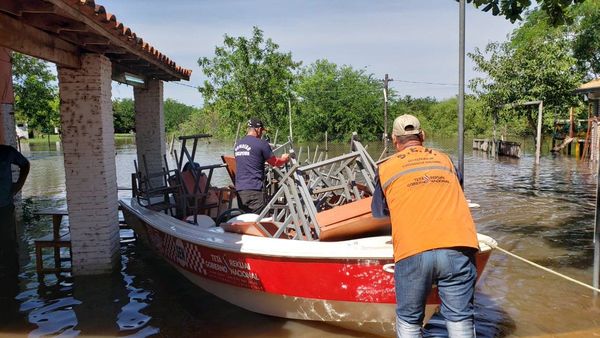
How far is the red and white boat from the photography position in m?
4.08

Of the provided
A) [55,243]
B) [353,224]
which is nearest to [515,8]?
[353,224]

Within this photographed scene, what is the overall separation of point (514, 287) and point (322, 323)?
8.83ft

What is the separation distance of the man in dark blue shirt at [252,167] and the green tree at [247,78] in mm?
14237

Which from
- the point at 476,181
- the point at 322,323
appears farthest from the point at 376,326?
the point at 476,181

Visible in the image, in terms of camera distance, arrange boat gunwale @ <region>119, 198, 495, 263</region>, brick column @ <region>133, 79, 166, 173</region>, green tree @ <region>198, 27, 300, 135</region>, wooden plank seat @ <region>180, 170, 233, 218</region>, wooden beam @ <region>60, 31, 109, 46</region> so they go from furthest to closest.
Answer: green tree @ <region>198, 27, 300, 135</region> → brick column @ <region>133, 79, 166, 173</region> → wooden plank seat @ <region>180, 170, 233, 218</region> → wooden beam @ <region>60, 31, 109, 46</region> → boat gunwale @ <region>119, 198, 495, 263</region>

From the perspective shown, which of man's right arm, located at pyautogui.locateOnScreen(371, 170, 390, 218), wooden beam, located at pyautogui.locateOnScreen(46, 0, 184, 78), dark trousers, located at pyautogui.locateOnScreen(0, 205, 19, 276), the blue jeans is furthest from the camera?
dark trousers, located at pyautogui.locateOnScreen(0, 205, 19, 276)

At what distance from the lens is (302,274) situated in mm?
4348

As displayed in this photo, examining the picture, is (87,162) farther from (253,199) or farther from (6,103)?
(6,103)

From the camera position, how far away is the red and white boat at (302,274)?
4.08 m

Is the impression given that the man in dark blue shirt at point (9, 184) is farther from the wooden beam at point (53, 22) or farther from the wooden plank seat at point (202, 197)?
the wooden beam at point (53, 22)

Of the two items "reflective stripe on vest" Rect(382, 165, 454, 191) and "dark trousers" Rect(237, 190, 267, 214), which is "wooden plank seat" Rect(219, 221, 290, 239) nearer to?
"dark trousers" Rect(237, 190, 267, 214)

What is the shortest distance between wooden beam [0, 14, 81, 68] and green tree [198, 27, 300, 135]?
14140mm

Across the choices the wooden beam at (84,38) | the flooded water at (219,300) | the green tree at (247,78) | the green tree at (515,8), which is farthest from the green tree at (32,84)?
the green tree at (515,8)

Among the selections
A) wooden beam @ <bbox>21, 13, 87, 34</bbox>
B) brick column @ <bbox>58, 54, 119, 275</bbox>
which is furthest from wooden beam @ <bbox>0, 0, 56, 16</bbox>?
brick column @ <bbox>58, 54, 119, 275</bbox>
